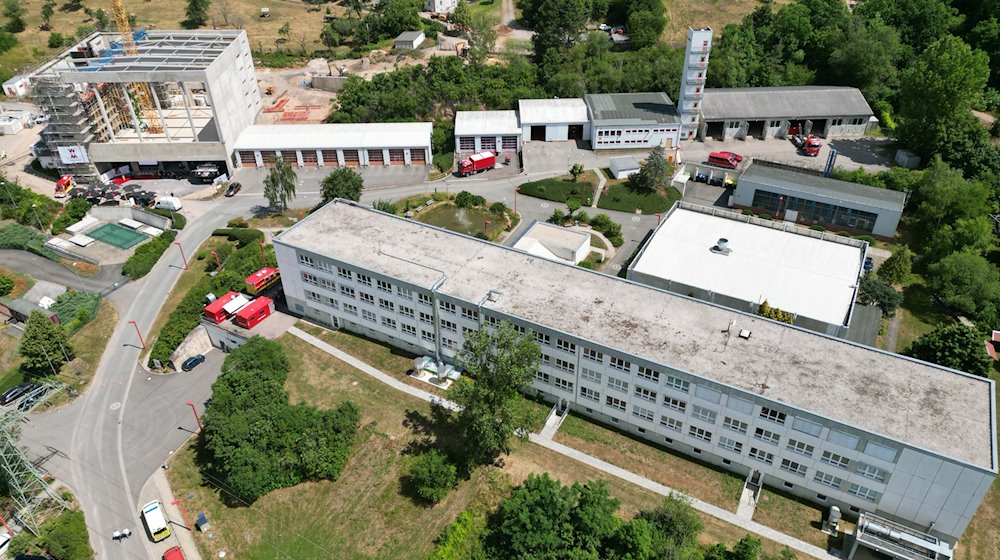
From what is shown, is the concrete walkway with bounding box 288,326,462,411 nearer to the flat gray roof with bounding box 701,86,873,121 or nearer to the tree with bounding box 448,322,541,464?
the tree with bounding box 448,322,541,464

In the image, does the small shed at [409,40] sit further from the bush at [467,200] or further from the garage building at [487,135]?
the bush at [467,200]

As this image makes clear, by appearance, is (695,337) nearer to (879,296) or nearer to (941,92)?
(879,296)

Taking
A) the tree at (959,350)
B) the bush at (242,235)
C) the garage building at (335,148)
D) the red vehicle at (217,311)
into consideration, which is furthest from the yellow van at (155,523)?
the tree at (959,350)

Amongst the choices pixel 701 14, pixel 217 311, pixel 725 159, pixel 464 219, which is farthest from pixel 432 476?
pixel 701 14

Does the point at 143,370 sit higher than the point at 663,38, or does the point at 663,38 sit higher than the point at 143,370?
the point at 663,38

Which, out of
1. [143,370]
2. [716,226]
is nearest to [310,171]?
[143,370]

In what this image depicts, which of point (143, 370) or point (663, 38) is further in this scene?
point (663, 38)

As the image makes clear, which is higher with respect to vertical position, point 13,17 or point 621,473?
point 13,17

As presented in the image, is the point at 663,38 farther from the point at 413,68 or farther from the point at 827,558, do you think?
the point at 827,558
